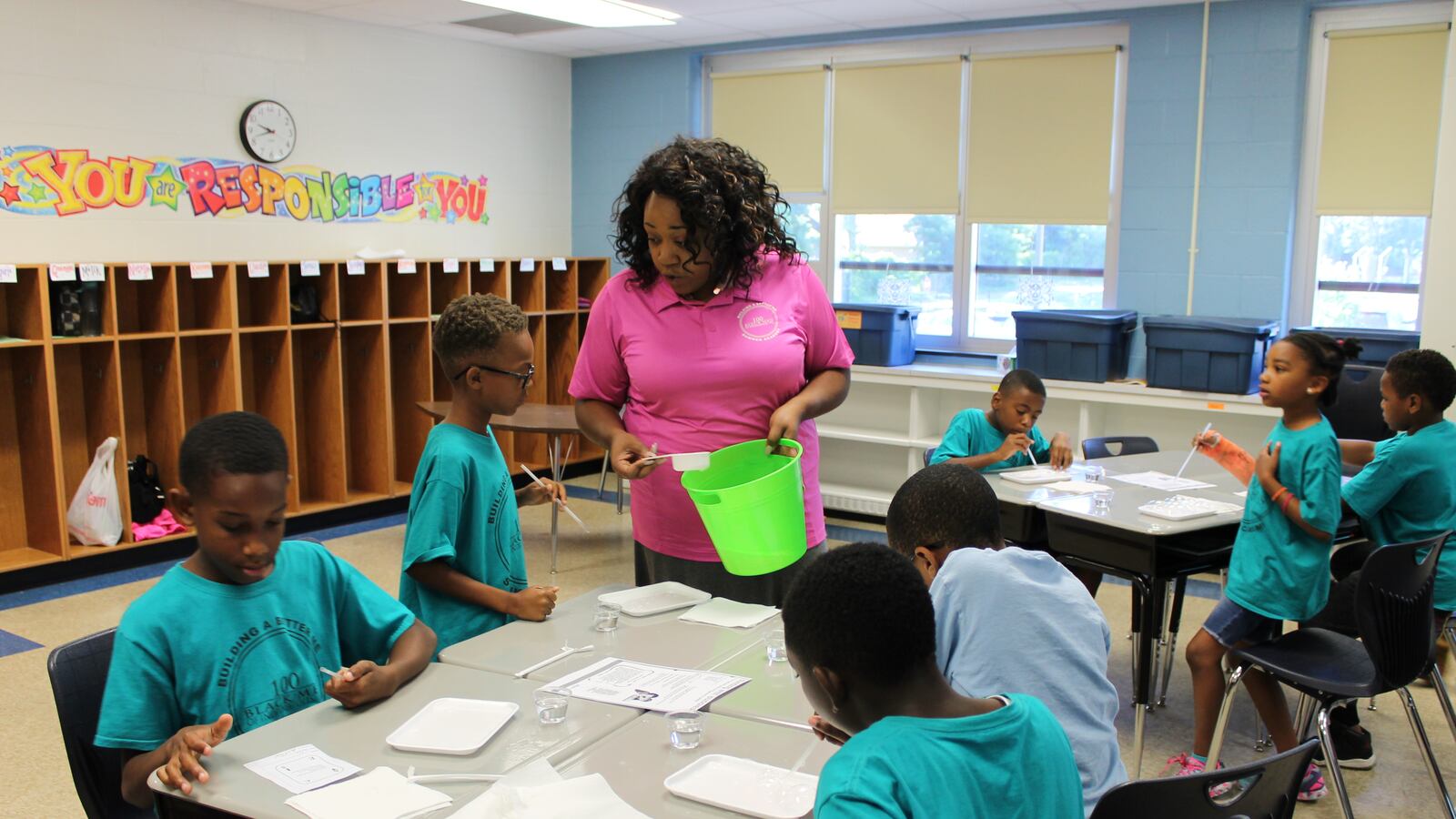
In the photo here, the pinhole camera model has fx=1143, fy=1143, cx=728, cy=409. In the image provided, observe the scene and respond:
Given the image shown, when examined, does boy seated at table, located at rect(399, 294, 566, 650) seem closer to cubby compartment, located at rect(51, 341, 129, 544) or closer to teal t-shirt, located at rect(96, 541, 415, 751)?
teal t-shirt, located at rect(96, 541, 415, 751)

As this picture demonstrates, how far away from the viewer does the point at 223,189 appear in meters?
5.88

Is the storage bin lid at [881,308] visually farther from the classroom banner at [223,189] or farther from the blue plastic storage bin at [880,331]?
the classroom banner at [223,189]

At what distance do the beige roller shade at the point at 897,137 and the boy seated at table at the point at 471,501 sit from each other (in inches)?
175

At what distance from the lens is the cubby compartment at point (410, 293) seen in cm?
651

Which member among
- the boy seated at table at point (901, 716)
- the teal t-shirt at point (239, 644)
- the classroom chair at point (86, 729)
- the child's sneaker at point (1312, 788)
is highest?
the boy seated at table at point (901, 716)

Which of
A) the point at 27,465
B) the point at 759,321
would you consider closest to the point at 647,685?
the point at 759,321

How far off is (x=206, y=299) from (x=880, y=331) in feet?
11.5

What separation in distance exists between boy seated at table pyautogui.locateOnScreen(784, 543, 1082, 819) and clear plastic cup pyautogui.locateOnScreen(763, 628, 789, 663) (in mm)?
829

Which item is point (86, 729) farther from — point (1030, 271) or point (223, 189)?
point (1030, 271)

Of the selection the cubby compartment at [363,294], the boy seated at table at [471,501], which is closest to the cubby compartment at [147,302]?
the cubby compartment at [363,294]

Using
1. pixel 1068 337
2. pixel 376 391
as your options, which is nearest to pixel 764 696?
pixel 1068 337

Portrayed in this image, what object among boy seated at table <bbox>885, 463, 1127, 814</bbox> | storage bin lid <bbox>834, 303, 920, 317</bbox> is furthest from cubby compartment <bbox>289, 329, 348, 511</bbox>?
boy seated at table <bbox>885, 463, 1127, 814</bbox>

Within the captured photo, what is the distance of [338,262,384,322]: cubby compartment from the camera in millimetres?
6285

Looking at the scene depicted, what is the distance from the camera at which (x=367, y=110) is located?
6570mm
